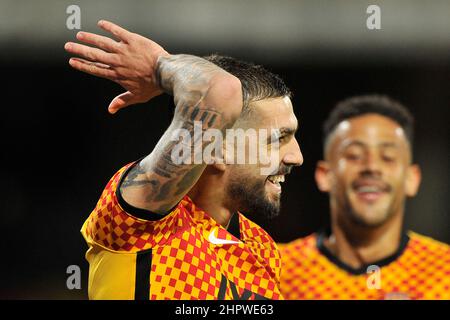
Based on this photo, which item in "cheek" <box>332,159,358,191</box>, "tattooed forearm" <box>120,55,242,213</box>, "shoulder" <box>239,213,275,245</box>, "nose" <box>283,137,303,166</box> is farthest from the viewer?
"cheek" <box>332,159,358,191</box>

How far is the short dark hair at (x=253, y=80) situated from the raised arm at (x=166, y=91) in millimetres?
241

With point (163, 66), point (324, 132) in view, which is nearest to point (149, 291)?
point (163, 66)

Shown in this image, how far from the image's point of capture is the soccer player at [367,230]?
3.31m

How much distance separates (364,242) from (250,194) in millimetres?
1807

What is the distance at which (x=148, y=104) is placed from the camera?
2754mm

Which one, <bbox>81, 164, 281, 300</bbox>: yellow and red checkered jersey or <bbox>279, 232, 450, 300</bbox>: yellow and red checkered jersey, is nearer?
<bbox>81, 164, 281, 300</bbox>: yellow and red checkered jersey

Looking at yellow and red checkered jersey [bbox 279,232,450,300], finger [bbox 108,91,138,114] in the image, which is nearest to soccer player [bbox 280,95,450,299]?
yellow and red checkered jersey [bbox 279,232,450,300]

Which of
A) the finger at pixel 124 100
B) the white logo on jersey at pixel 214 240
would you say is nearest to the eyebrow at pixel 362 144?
the white logo on jersey at pixel 214 240

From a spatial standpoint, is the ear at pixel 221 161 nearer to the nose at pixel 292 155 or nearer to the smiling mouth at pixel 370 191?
the nose at pixel 292 155

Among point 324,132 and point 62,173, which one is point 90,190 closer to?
point 62,173

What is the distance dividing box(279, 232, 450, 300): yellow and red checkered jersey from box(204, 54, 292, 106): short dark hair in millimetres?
1737

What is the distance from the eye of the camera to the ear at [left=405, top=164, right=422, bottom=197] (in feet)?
11.7

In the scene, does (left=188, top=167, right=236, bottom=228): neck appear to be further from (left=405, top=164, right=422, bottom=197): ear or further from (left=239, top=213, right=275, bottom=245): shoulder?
(left=405, top=164, right=422, bottom=197): ear
